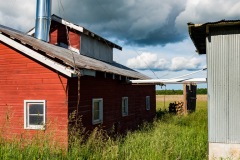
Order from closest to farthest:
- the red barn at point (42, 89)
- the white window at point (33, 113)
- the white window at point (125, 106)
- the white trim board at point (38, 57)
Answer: the white trim board at point (38, 57), the red barn at point (42, 89), the white window at point (33, 113), the white window at point (125, 106)

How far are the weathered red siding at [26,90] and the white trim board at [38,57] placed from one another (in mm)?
316

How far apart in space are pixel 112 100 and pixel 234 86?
6.68m

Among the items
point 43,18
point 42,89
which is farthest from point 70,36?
point 42,89

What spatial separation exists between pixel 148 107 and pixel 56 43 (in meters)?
7.73

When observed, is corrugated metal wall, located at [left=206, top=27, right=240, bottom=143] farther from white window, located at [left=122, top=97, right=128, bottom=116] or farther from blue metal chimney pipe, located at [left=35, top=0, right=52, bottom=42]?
blue metal chimney pipe, located at [left=35, top=0, right=52, bottom=42]

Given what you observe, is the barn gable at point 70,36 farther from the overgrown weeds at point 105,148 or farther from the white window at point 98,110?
the overgrown weeds at point 105,148

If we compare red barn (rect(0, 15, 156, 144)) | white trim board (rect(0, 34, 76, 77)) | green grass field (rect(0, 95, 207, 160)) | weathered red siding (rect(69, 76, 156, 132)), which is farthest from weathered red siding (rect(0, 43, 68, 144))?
green grass field (rect(0, 95, 207, 160))

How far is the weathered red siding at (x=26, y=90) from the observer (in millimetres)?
9898

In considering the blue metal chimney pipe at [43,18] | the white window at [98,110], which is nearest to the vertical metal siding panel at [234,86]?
the white window at [98,110]

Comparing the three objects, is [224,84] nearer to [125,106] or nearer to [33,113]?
[33,113]

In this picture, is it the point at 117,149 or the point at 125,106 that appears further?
the point at 125,106

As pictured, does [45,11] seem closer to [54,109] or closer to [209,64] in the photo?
[54,109]

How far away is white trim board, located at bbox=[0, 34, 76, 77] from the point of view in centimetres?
945

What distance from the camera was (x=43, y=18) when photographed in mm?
14727
